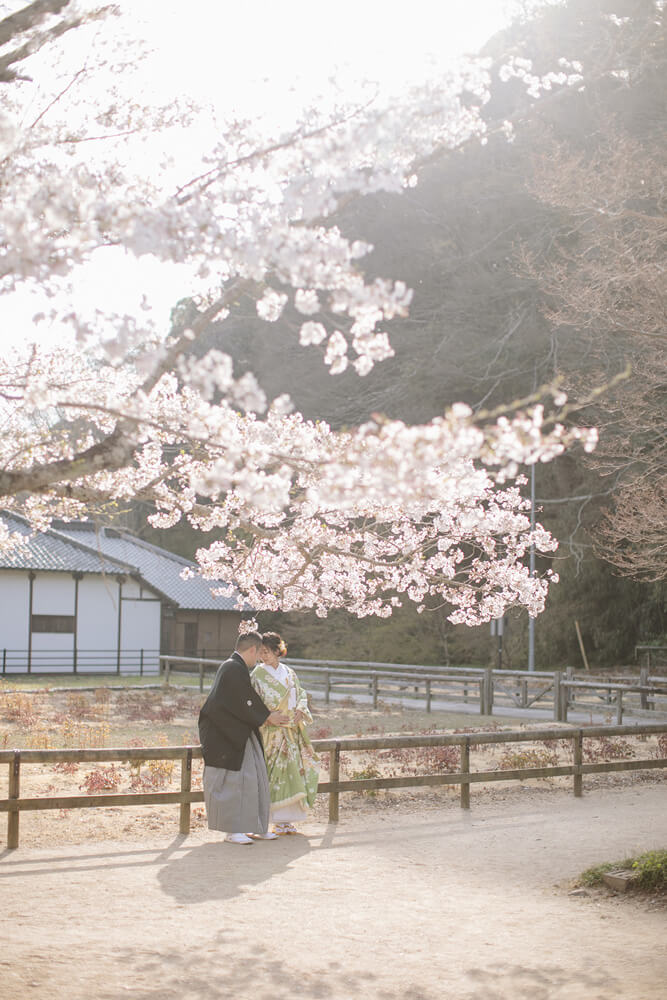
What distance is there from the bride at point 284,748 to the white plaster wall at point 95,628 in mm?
25829

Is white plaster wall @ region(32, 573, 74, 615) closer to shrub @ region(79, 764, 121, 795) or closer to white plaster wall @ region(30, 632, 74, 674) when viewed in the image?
white plaster wall @ region(30, 632, 74, 674)

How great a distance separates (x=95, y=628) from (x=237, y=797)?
2720cm

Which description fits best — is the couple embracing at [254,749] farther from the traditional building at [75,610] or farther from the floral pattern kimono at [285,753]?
the traditional building at [75,610]

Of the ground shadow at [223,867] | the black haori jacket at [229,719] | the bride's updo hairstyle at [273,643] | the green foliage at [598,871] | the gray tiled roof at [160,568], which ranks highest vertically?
the gray tiled roof at [160,568]

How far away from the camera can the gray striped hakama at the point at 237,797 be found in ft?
25.4

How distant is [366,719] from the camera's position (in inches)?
799

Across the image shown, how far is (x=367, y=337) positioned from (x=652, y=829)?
5929mm

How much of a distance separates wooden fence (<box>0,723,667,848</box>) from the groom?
0.85ft

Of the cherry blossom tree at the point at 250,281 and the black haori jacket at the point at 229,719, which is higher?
the cherry blossom tree at the point at 250,281

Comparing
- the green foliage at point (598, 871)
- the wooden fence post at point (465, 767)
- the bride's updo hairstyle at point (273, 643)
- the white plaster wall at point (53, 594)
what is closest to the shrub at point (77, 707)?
the white plaster wall at point (53, 594)

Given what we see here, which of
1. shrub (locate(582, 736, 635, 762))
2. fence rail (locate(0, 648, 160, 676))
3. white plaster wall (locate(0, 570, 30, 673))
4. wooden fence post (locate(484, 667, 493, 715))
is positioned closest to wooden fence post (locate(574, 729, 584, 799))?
shrub (locate(582, 736, 635, 762))

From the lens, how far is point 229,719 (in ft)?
25.5

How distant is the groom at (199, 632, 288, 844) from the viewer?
7.73m

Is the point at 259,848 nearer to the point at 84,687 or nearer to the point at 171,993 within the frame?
the point at 171,993
